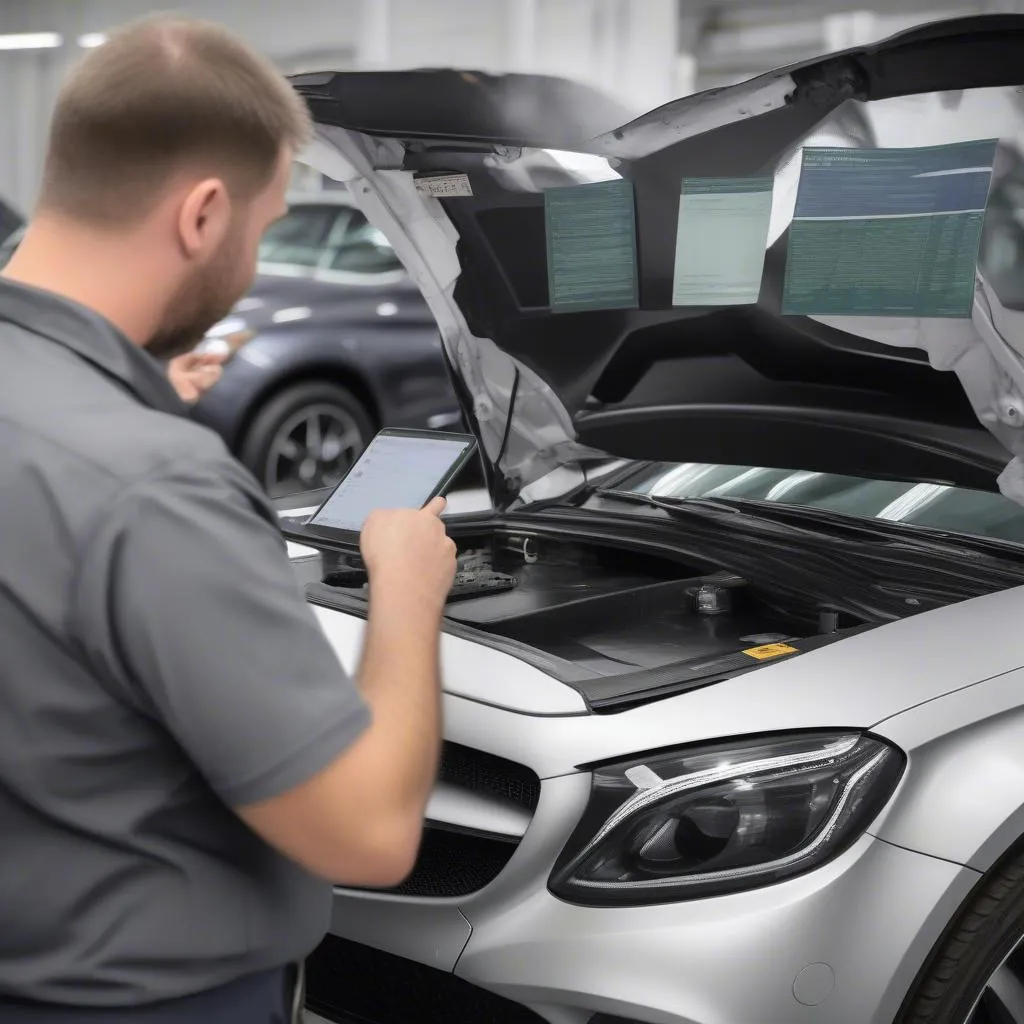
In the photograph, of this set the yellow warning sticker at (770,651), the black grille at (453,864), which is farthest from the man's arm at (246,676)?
the yellow warning sticker at (770,651)

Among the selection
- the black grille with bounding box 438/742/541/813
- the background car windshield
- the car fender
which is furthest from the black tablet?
the background car windshield

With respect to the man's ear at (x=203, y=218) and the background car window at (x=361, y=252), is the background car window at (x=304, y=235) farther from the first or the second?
the man's ear at (x=203, y=218)

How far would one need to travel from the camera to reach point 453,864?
74.1 inches

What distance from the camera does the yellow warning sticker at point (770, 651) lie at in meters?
1.89

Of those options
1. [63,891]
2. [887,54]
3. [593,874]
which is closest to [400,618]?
[63,891]

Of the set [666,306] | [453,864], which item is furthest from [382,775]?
[666,306]

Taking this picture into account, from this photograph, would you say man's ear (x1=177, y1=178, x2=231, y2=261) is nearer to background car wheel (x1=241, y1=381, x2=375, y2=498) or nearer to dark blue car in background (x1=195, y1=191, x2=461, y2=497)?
dark blue car in background (x1=195, y1=191, x2=461, y2=497)

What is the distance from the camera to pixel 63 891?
1007mm

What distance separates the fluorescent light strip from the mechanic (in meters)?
12.6

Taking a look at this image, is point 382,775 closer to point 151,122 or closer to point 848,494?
point 151,122

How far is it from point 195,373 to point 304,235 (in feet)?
14.4

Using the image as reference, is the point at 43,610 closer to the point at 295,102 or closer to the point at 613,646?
the point at 295,102

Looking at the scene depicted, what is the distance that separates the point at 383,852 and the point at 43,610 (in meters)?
0.29

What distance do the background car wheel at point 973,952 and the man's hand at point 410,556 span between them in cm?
87
